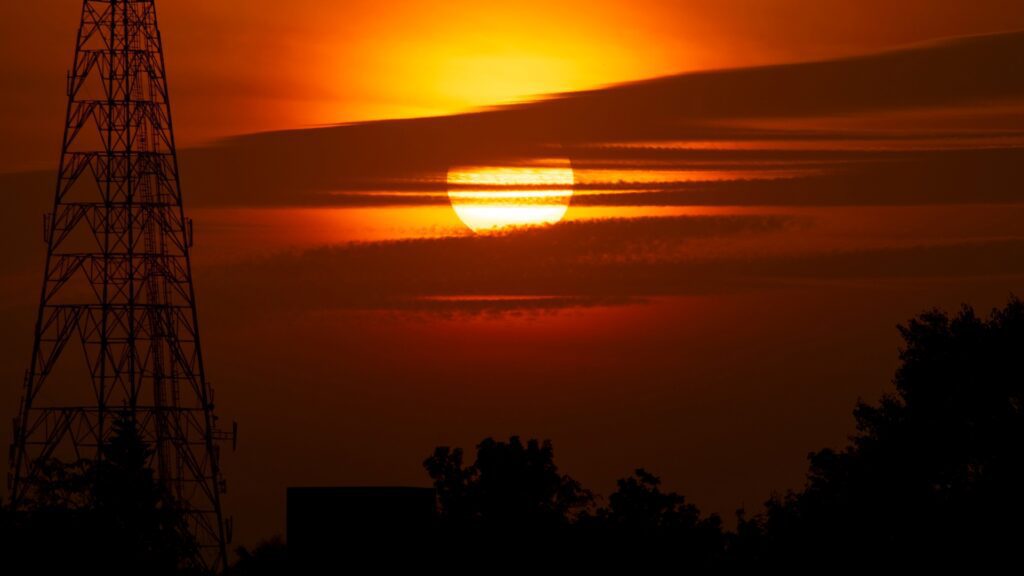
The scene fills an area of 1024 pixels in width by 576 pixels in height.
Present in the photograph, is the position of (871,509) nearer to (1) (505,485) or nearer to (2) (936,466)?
(2) (936,466)

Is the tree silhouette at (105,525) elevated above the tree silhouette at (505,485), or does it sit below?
below

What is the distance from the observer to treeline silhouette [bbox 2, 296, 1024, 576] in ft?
299

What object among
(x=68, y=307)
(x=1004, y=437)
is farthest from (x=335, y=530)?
(x=1004, y=437)

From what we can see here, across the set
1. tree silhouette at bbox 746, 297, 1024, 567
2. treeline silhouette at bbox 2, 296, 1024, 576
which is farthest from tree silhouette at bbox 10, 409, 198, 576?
tree silhouette at bbox 746, 297, 1024, 567

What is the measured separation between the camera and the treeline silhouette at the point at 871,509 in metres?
91.2

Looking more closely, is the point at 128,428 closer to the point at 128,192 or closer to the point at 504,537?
the point at 128,192

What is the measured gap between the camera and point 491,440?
149 m

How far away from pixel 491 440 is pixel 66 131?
218 ft

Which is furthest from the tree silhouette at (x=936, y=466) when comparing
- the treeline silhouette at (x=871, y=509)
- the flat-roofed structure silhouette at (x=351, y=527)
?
the flat-roofed structure silhouette at (x=351, y=527)

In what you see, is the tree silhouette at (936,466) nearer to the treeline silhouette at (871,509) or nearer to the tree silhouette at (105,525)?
the treeline silhouette at (871,509)

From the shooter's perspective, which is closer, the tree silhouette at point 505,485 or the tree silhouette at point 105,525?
the tree silhouette at point 105,525

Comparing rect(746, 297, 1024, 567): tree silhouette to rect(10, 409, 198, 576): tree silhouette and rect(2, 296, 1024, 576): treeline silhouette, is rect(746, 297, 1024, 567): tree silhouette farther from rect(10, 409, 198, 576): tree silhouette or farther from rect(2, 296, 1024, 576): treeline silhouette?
rect(10, 409, 198, 576): tree silhouette

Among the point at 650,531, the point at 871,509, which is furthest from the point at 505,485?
the point at 871,509

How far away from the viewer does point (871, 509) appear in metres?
102
